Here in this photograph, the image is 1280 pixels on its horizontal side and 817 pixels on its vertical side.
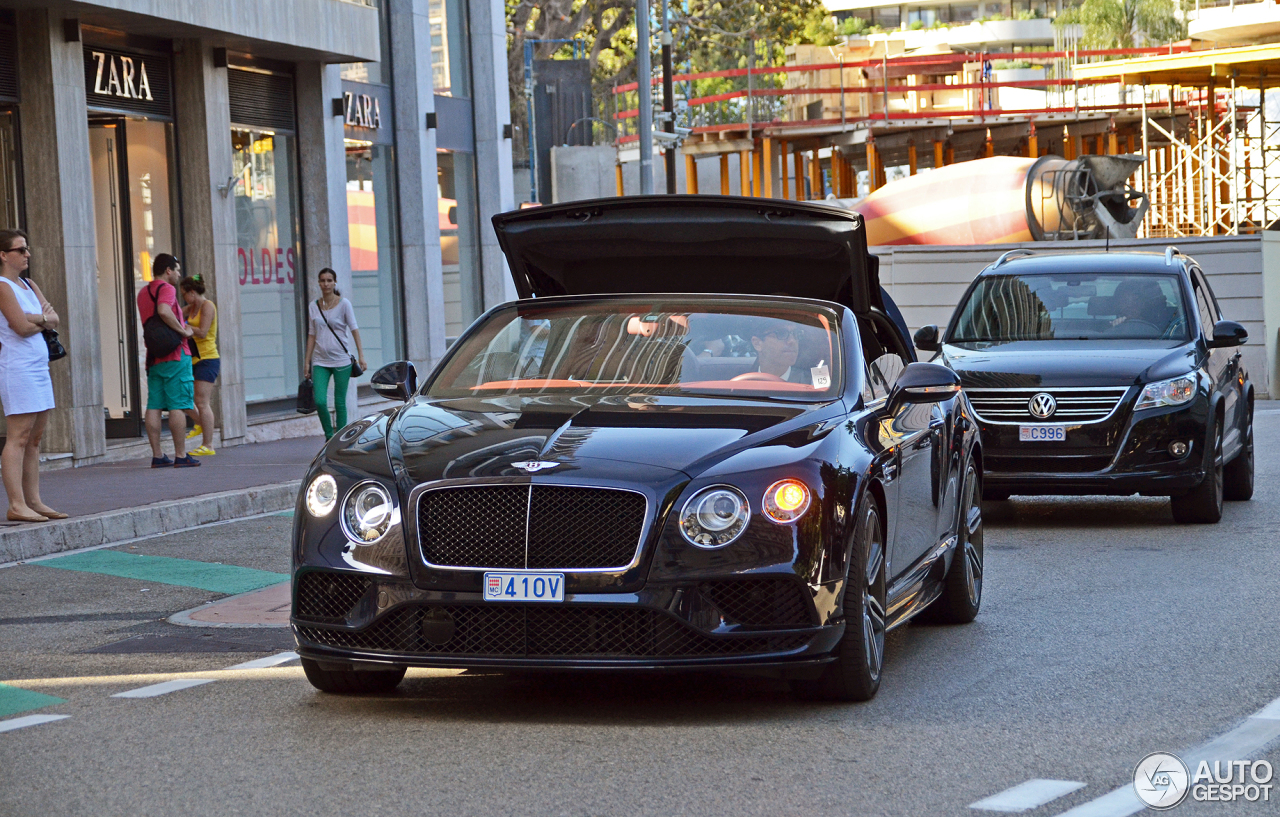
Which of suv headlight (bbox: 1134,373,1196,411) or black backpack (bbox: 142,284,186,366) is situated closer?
suv headlight (bbox: 1134,373,1196,411)

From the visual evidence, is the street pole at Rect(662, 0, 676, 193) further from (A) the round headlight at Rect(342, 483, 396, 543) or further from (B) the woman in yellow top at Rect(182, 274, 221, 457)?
(A) the round headlight at Rect(342, 483, 396, 543)

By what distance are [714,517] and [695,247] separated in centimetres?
292

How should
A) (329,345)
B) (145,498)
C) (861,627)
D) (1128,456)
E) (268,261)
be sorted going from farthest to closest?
(268,261) → (329,345) → (145,498) → (1128,456) → (861,627)

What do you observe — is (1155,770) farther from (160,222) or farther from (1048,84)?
(1048,84)

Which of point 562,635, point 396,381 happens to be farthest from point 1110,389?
point 562,635

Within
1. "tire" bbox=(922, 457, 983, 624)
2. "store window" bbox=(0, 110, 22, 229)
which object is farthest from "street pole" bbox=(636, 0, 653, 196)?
"tire" bbox=(922, 457, 983, 624)

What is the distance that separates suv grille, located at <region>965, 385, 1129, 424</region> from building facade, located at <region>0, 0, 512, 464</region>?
8716mm

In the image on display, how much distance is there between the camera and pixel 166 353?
50.6 feet

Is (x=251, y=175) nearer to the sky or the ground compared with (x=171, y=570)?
nearer to the sky

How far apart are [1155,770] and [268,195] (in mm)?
16952

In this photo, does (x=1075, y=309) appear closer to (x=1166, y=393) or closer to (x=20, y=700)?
(x=1166, y=393)

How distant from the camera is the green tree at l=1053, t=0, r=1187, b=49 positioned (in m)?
96.1

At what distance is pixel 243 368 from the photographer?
64.7ft

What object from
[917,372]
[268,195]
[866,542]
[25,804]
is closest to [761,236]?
[917,372]
